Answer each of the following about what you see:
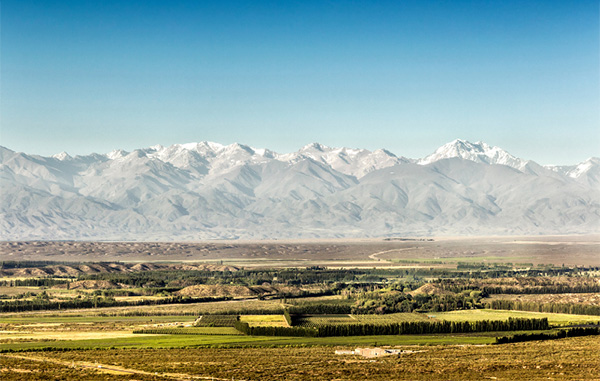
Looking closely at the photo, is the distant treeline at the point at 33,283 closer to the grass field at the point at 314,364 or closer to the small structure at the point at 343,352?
the grass field at the point at 314,364

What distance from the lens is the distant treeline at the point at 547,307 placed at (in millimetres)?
133000

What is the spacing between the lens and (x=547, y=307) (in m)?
137

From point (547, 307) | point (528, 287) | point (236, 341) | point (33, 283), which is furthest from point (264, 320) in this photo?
point (33, 283)

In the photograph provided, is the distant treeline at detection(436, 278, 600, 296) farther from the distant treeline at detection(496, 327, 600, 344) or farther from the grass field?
the grass field

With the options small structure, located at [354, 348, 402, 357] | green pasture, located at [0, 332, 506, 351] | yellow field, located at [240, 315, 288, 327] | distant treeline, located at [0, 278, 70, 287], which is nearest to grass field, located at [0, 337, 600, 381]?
small structure, located at [354, 348, 402, 357]

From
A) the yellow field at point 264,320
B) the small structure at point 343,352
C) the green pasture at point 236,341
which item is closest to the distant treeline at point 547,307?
the green pasture at point 236,341

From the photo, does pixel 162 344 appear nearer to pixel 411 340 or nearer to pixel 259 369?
pixel 259 369

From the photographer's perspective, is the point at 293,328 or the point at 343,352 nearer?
the point at 343,352

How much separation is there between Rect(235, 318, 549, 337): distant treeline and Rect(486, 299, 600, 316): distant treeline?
78.0 ft

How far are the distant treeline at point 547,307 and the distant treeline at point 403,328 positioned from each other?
23.8 meters

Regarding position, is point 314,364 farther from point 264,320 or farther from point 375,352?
point 264,320

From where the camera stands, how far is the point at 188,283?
194125 millimetres

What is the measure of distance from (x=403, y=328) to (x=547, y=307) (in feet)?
127

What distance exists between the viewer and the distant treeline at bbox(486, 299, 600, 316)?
436ft
